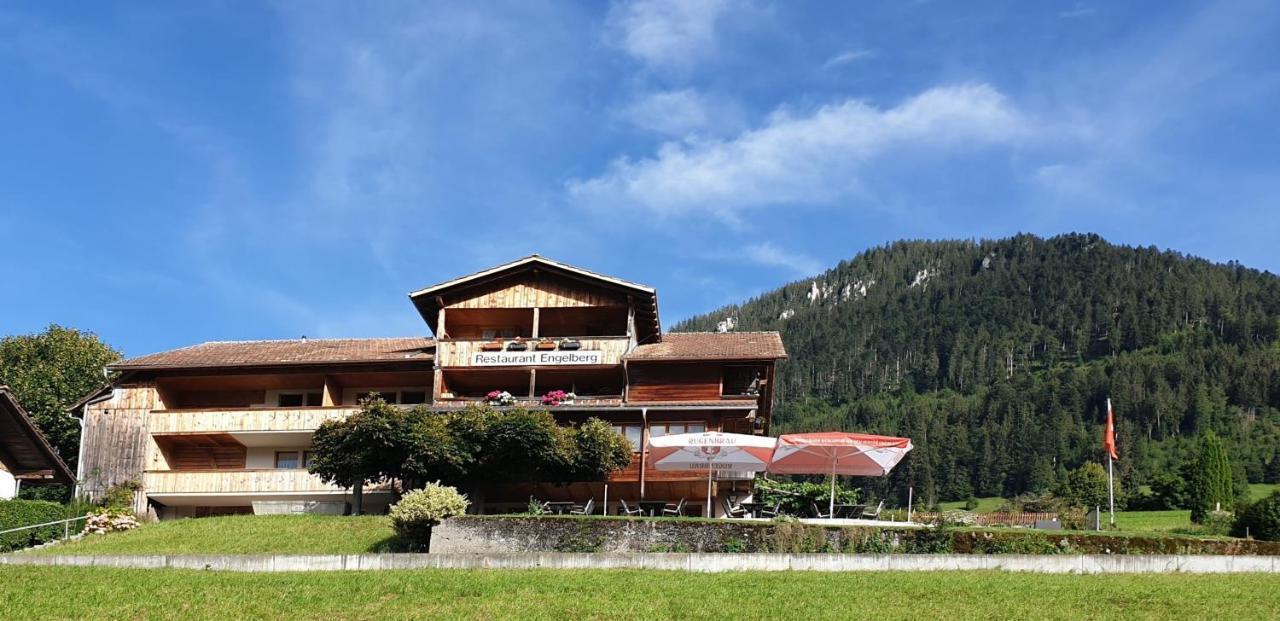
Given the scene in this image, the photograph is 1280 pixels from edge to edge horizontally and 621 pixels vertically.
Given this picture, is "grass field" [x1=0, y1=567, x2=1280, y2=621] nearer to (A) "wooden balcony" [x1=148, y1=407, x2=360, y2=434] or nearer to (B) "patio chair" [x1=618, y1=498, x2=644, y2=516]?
(B) "patio chair" [x1=618, y1=498, x2=644, y2=516]

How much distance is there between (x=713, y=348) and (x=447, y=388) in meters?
9.10

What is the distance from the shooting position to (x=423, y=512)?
101 ft

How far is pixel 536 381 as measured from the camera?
45.9m

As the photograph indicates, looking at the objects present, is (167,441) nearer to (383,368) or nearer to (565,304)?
(383,368)

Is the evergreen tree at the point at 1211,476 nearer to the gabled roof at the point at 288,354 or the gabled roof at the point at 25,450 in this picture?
the gabled roof at the point at 288,354

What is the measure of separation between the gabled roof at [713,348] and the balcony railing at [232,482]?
11.1m

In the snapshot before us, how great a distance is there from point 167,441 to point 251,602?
27.0 metres

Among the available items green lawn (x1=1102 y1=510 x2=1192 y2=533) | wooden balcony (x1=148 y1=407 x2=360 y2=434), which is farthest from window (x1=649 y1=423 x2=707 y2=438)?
green lawn (x1=1102 y1=510 x2=1192 y2=533)

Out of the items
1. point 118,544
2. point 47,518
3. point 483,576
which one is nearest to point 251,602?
point 483,576

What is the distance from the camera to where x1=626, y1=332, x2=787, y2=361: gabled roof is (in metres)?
43.8

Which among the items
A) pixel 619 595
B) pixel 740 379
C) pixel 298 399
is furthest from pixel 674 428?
pixel 619 595

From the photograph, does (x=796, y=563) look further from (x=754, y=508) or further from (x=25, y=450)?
(x=25, y=450)

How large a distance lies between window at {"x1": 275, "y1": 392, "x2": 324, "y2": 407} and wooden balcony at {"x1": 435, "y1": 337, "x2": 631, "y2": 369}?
558 centimetres

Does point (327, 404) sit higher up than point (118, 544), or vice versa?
point (327, 404)
